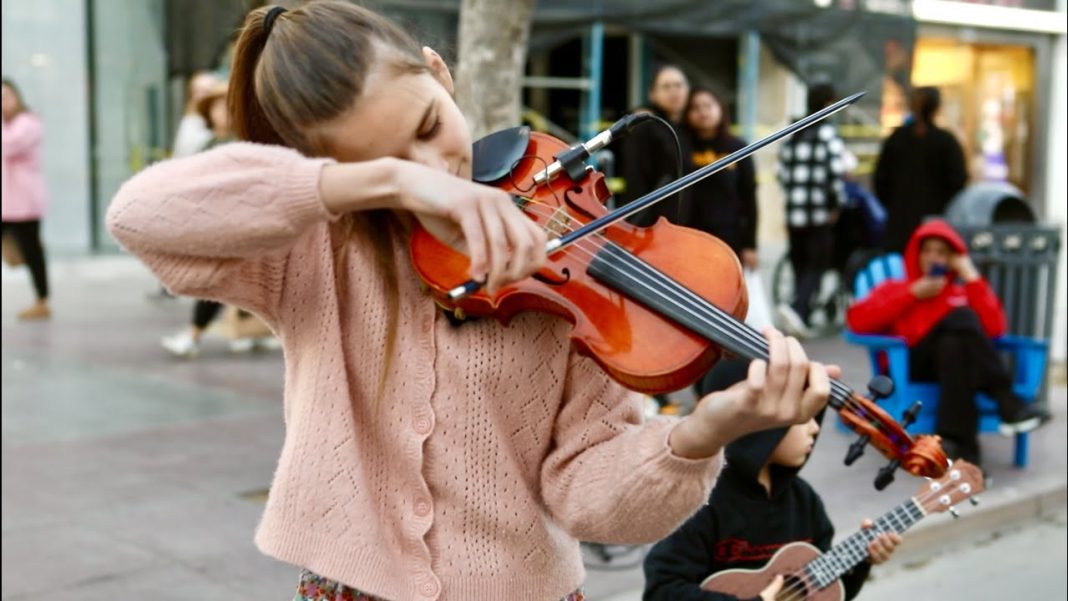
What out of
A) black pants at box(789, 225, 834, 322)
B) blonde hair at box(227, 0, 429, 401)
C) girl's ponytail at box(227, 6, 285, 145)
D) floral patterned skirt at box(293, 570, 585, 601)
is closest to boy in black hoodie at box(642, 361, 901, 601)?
floral patterned skirt at box(293, 570, 585, 601)

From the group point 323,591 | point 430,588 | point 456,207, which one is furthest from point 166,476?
point 456,207

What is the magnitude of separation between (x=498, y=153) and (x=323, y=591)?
663mm

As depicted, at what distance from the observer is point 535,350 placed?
6.06ft

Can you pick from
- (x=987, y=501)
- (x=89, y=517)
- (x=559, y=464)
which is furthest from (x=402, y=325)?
(x=987, y=501)

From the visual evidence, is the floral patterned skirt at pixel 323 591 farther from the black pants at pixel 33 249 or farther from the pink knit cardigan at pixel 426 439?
the black pants at pixel 33 249

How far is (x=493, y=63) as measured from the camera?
20.7 ft

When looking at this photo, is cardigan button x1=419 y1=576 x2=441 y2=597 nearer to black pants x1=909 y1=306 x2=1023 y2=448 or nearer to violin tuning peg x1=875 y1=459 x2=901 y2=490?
violin tuning peg x1=875 y1=459 x2=901 y2=490

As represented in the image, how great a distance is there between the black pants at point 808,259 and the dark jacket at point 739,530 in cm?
716

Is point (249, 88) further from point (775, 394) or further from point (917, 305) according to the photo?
point (917, 305)

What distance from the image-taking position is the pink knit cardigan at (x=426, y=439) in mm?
1804

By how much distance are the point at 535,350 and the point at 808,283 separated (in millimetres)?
8790

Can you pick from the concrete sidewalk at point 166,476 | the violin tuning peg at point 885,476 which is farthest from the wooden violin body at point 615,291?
the concrete sidewalk at point 166,476

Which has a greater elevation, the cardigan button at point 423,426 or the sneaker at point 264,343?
the cardigan button at point 423,426

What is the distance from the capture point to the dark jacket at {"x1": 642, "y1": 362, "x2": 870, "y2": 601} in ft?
9.98
